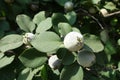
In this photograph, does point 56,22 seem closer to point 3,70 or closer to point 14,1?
point 3,70

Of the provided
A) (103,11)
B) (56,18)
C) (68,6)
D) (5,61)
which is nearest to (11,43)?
(5,61)

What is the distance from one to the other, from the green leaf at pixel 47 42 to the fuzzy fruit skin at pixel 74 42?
0.04 metres

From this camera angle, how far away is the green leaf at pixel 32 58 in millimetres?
1010

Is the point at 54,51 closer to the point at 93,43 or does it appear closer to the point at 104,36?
the point at 93,43

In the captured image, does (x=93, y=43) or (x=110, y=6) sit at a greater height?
(x=93, y=43)

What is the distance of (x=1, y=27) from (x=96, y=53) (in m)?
0.49

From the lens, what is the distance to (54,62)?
1.01 m

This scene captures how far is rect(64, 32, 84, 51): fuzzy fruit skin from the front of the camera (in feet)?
3.07

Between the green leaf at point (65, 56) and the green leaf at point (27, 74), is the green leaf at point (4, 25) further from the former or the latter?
the green leaf at point (65, 56)

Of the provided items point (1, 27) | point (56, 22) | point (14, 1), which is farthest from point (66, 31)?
point (14, 1)

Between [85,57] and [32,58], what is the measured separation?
6.7 inches

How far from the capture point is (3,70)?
3.69 feet

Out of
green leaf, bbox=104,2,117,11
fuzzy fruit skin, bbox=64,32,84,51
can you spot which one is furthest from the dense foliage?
green leaf, bbox=104,2,117,11

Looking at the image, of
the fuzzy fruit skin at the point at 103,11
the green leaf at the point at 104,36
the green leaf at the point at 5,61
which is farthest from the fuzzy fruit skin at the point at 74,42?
the fuzzy fruit skin at the point at 103,11
